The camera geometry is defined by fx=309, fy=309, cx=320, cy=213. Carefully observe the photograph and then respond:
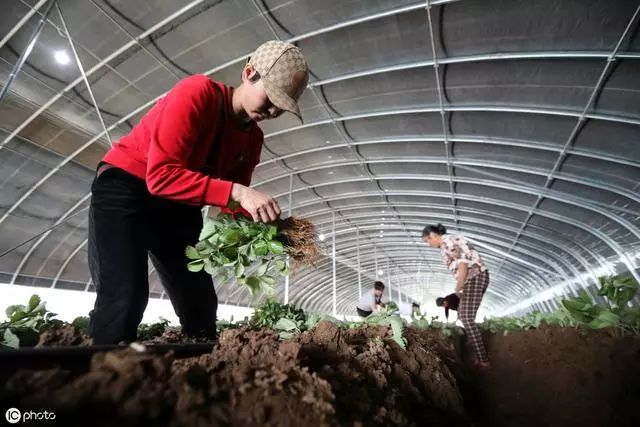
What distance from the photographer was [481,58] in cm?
787

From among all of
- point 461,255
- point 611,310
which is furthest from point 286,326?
point 461,255

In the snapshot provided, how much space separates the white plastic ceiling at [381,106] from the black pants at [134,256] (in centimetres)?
158

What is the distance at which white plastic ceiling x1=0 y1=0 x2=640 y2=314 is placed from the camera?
290 inches

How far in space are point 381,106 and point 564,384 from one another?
9252 millimetres

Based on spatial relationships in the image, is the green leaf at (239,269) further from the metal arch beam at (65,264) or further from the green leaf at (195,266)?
the metal arch beam at (65,264)

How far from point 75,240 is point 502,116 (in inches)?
725

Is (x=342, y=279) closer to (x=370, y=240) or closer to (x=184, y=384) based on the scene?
(x=370, y=240)

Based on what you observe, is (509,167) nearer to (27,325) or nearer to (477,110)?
(477,110)

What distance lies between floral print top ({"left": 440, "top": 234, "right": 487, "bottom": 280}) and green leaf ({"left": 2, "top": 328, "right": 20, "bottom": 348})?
5399mm

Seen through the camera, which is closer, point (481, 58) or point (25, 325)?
point (25, 325)

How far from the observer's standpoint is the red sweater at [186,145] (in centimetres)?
165

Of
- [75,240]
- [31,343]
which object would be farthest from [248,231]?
[75,240]

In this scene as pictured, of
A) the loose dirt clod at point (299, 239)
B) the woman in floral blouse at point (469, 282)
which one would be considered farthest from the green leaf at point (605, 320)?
the loose dirt clod at point (299, 239)

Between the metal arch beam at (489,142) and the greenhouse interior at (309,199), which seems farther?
the metal arch beam at (489,142)
